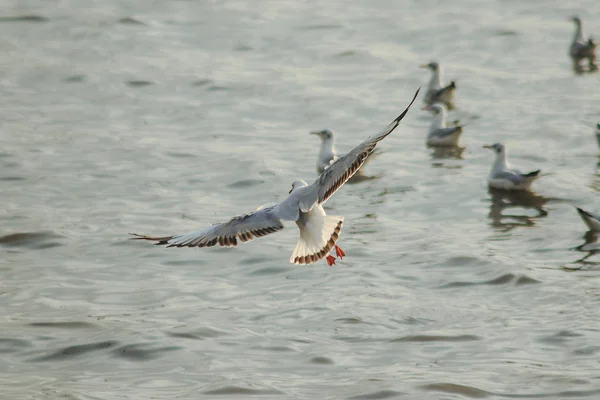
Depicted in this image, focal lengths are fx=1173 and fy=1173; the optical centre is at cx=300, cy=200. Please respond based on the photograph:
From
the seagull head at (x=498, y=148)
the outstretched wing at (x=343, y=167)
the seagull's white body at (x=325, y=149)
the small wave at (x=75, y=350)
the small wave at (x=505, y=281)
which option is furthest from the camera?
the seagull's white body at (x=325, y=149)

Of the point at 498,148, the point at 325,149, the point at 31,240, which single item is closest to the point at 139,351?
the point at 31,240

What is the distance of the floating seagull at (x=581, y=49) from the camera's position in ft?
69.8

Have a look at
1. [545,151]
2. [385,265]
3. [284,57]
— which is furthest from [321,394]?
[284,57]

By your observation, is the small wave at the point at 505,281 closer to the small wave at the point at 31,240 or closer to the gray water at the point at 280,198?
the gray water at the point at 280,198

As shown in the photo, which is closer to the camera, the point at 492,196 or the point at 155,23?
the point at 492,196

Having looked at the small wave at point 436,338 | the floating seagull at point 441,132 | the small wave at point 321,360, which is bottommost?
the small wave at point 321,360

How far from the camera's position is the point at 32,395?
378 inches

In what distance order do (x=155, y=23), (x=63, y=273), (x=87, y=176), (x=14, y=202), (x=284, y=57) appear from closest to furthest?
1. (x=63, y=273)
2. (x=14, y=202)
3. (x=87, y=176)
4. (x=284, y=57)
5. (x=155, y=23)

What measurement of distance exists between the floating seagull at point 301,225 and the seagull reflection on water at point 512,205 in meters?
4.94

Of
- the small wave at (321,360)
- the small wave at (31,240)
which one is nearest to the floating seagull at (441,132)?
the small wave at (31,240)

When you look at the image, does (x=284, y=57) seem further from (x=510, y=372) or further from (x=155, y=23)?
(x=510, y=372)

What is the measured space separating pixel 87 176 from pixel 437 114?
5.34 metres

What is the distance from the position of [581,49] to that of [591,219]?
8968 mm

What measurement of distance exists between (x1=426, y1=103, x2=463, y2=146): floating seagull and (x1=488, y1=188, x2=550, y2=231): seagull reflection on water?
185 centimetres
